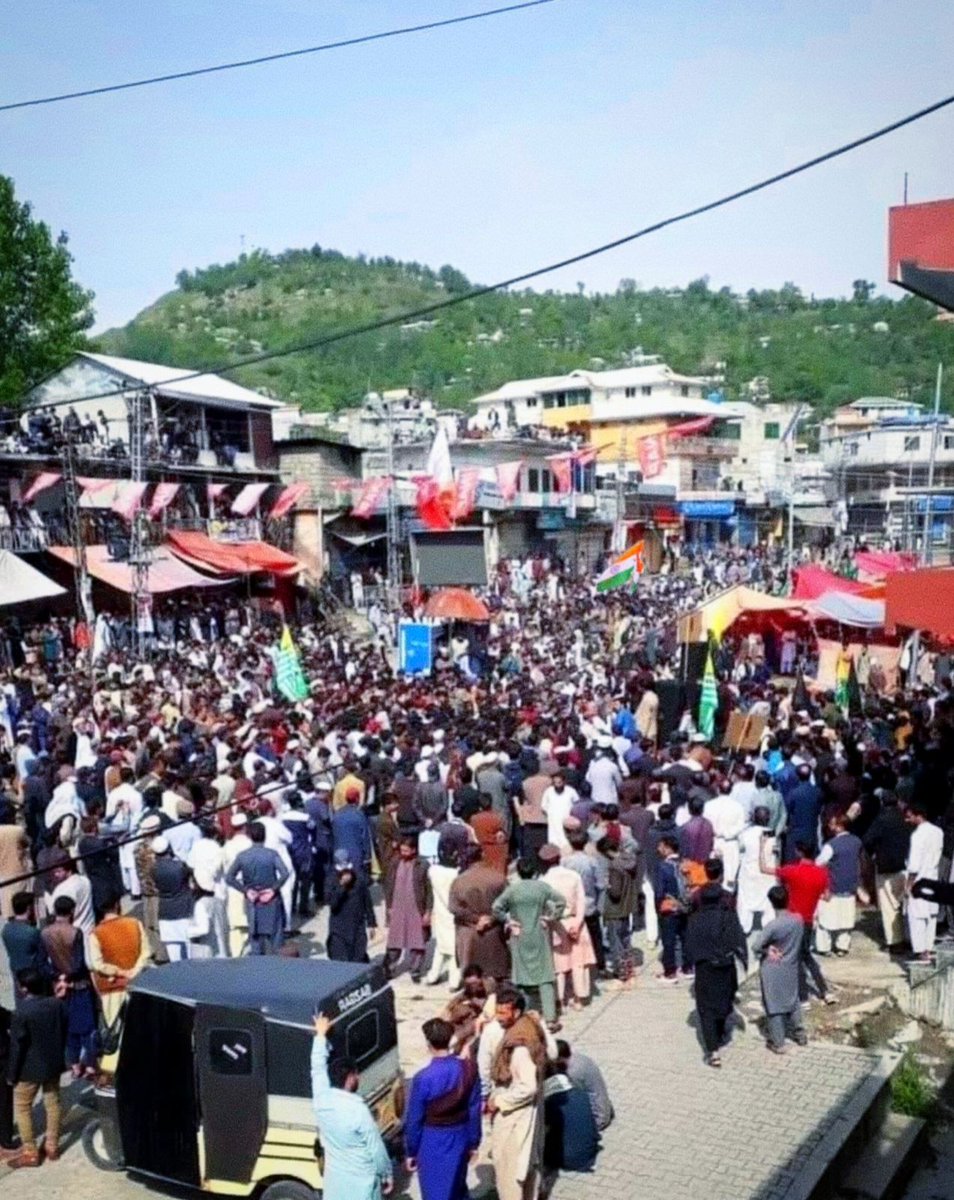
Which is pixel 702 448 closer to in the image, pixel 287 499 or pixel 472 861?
pixel 287 499

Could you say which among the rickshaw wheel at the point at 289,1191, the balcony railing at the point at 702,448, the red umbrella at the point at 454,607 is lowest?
the rickshaw wheel at the point at 289,1191

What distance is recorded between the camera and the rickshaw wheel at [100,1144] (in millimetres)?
6902

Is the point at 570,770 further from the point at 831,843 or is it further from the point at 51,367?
the point at 51,367

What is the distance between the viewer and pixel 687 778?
38.0ft

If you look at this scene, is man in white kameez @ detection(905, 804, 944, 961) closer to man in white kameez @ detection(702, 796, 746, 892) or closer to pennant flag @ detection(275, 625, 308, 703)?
man in white kameez @ detection(702, 796, 746, 892)

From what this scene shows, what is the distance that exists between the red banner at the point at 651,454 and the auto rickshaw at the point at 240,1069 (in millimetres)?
31713

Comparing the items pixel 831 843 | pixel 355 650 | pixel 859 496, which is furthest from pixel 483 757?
pixel 859 496

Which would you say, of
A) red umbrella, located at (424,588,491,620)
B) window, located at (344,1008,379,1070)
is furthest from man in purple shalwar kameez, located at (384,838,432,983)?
red umbrella, located at (424,588,491,620)

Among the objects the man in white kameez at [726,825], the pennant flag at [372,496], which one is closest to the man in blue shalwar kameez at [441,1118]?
the man in white kameez at [726,825]

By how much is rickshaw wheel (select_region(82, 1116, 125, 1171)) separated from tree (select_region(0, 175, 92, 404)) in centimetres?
3282

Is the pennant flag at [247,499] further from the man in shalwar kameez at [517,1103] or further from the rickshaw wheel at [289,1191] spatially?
the man in shalwar kameez at [517,1103]

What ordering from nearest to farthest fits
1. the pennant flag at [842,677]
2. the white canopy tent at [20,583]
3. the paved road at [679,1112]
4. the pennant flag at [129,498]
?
the paved road at [679,1112], the pennant flag at [842,677], the white canopy tent at [20,583], the pennant flag at [129,498]

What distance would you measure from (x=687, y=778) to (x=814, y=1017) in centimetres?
307

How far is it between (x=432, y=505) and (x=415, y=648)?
8.20m
